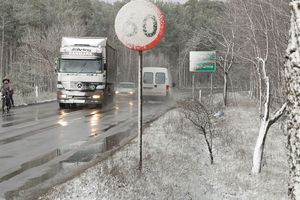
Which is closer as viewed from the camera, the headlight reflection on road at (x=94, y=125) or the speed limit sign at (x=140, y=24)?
the speed limit sign at (x=140, y=24)

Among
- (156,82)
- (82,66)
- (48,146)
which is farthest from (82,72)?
(48,146)

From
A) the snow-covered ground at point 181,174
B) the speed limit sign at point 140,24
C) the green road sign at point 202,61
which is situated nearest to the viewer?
the snow-covered ground at point 181,174

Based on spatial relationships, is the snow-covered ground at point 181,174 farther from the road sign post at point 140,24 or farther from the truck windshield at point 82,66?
the truck windshield at point 82,66

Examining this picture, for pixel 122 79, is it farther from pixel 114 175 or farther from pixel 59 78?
pixel 114 175

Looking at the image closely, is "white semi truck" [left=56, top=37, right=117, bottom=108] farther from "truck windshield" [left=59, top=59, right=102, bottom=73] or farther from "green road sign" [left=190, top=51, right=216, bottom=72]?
"green road sign" [left=190, top=51, right=216, bottom=72]

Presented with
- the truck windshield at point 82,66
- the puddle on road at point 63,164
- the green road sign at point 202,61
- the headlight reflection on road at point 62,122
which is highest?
the green road sign at point 202,61

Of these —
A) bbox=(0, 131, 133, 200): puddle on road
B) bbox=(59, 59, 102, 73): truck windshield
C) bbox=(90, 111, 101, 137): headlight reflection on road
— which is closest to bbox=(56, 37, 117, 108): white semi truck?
bbox=(59, 59, 102, 73): truck windshield

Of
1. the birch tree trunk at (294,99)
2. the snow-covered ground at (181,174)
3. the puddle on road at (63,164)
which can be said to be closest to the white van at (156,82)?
the snow-covered ground at (181,174)

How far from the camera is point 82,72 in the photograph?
73.8 ft

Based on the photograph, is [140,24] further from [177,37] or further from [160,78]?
[177,37]

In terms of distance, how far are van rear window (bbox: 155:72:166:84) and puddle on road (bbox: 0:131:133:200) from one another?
1868 cm

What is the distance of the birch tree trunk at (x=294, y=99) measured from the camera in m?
2.30

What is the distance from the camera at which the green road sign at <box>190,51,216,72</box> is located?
29547 millimetres

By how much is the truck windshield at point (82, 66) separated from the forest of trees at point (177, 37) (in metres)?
7.43
